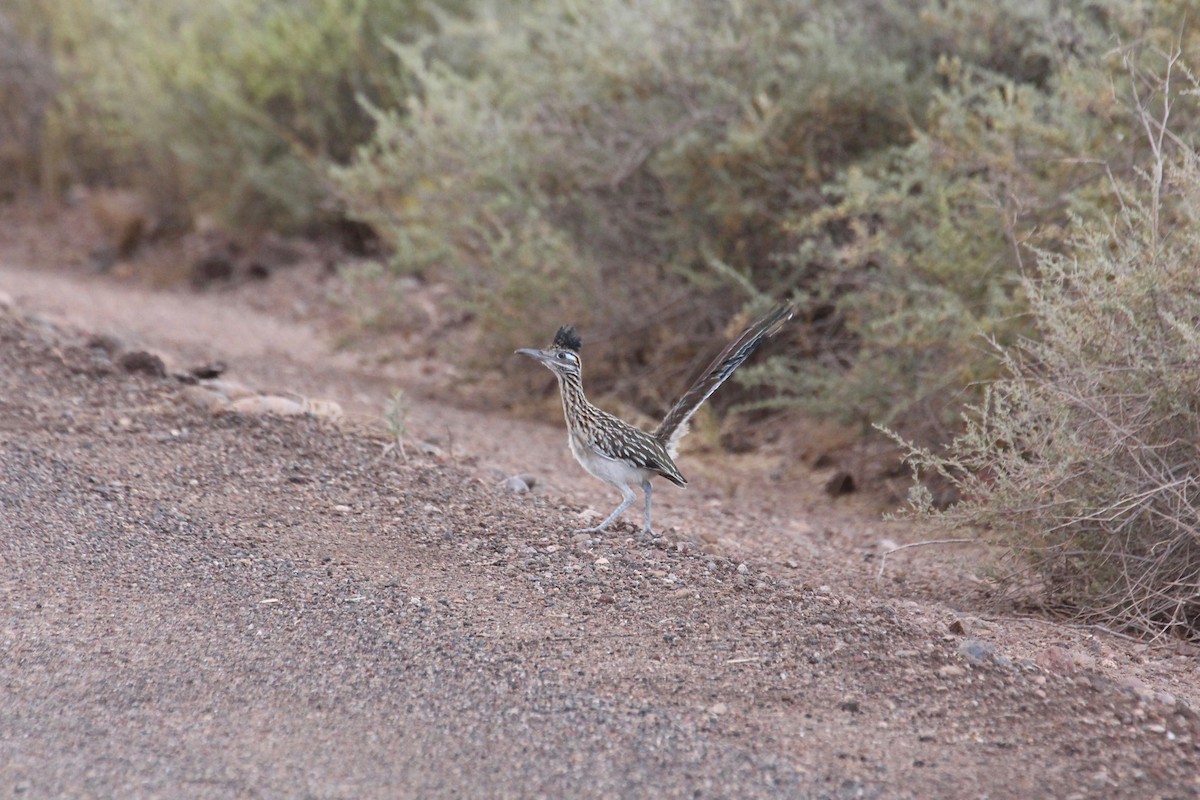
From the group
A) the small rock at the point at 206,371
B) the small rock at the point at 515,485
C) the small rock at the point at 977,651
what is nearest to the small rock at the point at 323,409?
the small rock at the point at 206,371

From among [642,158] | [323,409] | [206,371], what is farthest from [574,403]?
[642,158]

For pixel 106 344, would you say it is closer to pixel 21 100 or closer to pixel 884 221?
pixel 884 221

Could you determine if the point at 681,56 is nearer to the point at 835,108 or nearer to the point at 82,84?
the point at 835,108

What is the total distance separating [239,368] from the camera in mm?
7746

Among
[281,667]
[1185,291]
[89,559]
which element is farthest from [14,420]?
[1185,291]

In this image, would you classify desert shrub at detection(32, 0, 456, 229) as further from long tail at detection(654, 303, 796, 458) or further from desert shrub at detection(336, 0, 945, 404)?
long tail at detection(654, 303, 796, 458)

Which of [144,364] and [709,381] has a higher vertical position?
[709,381]

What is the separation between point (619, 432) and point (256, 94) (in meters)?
7.76

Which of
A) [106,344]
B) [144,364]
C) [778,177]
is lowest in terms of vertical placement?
[106,344]

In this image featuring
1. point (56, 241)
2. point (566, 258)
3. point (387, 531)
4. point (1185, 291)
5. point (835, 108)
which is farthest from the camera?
point (56, 241)

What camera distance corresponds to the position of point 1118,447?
14.1 ft

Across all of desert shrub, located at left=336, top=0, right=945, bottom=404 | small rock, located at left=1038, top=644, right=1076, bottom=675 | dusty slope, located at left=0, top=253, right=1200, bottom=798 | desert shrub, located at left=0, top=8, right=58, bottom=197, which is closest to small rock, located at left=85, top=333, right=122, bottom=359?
dusty slope, located at left=0, top=253, right=1200, bottom=798

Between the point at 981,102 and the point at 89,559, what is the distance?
195 inches

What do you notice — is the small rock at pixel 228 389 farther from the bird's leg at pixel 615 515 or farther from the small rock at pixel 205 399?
the bird's leg at pixel 615 515
